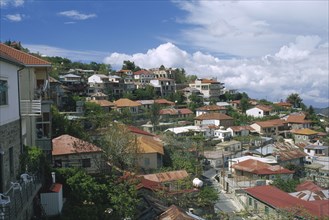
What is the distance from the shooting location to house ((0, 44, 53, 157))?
56.7 feet

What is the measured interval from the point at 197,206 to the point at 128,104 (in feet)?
170

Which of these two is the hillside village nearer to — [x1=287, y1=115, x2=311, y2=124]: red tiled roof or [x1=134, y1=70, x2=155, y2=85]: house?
[x1=287, y1=115, x2=311, y2=124]: red tiled roof

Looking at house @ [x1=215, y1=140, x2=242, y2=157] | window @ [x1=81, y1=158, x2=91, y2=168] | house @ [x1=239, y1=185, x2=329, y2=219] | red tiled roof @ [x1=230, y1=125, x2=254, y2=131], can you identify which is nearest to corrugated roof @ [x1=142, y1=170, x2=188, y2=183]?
house @ [x1=239, y1=185, x2=329, y2=219]

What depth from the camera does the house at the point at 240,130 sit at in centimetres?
7069

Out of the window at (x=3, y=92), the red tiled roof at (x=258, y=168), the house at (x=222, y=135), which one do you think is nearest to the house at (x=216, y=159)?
the red tiled roof at (x=258, y=168)

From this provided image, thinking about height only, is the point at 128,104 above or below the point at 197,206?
above

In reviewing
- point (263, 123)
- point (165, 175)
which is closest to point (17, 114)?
point (165, 175)

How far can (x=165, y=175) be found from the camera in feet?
107

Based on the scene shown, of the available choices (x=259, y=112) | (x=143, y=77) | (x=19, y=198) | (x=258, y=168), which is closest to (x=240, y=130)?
(x=259, y=112)

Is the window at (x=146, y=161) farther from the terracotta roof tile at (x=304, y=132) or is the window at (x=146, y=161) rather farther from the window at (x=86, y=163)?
the terracotta roof tile at (x=304, y=132)

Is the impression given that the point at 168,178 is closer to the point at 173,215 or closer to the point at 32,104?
the point at 173,215

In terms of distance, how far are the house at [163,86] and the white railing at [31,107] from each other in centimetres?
8573

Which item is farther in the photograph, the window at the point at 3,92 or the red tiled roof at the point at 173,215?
the red tiled roof at the point at 173,215

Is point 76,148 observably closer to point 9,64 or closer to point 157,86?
point 9,64
